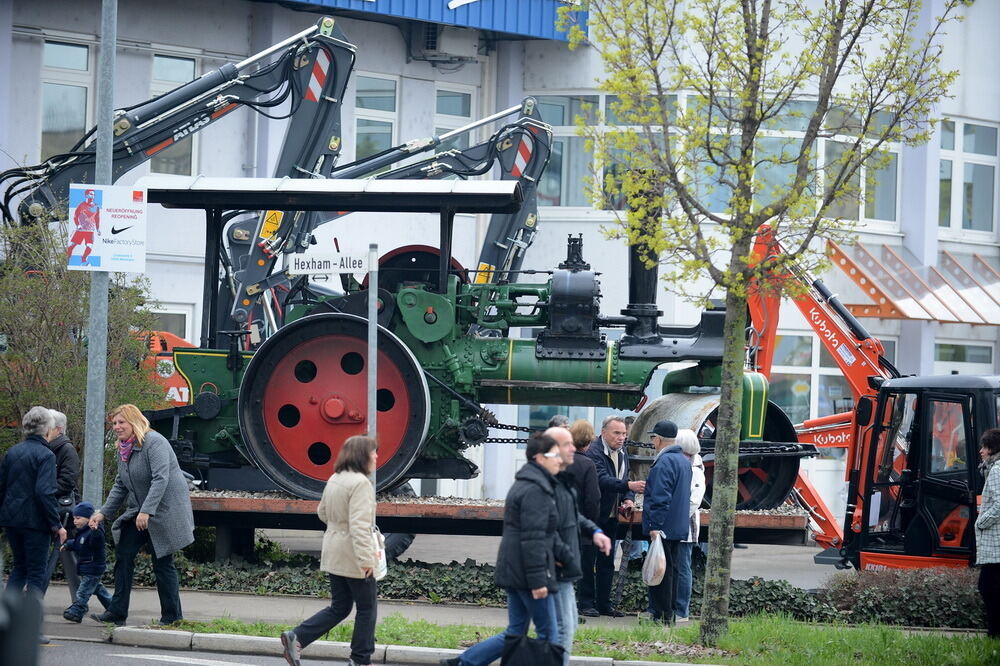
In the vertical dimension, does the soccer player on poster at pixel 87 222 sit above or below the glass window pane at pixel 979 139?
below

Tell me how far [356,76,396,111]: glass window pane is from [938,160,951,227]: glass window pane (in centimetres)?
925

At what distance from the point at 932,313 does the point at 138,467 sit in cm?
1507

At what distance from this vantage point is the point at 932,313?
21.9 m

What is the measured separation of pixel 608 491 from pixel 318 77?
6.97m

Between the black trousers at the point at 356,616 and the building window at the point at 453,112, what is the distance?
1488cm

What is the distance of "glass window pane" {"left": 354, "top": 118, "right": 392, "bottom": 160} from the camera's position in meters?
22.1

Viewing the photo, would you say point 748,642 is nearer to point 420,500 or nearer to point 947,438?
point 420,500

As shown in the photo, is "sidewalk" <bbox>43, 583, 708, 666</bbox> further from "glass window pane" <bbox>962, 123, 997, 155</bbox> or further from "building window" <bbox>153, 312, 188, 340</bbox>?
"glass window pane" <bbox>962, 123, 997, 155</bbox>

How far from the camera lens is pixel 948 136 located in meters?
24.0

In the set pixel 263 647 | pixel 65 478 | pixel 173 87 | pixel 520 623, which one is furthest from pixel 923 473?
pixel 173 87

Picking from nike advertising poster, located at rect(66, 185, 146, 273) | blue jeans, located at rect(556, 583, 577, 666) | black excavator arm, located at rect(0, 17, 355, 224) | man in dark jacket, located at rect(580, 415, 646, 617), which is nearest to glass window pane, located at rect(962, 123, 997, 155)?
black excavator arm, located at rect(0, 17, 355, 224)

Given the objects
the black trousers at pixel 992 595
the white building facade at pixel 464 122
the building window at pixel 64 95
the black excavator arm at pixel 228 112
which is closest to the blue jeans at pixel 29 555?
the black excavator arm at pixel 228 112

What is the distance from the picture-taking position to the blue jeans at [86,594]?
10195 mm

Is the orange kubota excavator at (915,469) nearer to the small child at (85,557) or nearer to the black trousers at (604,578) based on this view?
the black trousers at (604,578)
